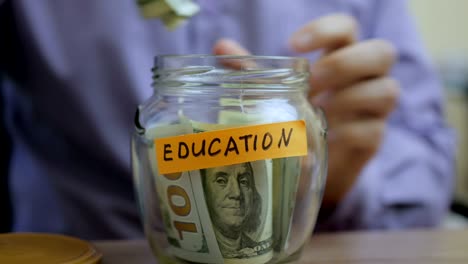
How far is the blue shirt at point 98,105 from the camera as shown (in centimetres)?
55

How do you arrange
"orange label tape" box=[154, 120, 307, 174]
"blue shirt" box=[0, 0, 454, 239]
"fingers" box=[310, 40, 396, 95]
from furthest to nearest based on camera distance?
"blue shirt" box=[0, 0, 454, 239]
"fingers" box=[310, 40, 396, 95]
"orange label tape" box=[154, 120, 307, 174]

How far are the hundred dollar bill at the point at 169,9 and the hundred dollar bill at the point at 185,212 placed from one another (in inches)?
2.7

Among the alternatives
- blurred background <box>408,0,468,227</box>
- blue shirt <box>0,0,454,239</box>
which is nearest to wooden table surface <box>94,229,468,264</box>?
blue shirt <box>0,0,454,239</box>

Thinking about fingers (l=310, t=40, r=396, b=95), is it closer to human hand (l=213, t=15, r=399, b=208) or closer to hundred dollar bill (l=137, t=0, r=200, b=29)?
human hand (l=213, t=15, r=399, b=208)

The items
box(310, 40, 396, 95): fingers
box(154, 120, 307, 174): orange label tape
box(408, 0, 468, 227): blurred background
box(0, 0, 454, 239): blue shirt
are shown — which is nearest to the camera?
box(154, 120, 307, 174): orange label tape

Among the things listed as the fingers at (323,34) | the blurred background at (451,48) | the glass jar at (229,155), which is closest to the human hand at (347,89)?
the fingers at (323,34)

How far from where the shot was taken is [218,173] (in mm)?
270

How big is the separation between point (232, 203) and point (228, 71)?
0.07 metres

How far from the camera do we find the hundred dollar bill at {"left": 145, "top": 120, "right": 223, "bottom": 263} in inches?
10.7

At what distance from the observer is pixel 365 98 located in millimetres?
473

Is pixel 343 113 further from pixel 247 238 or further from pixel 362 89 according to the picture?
pixel 247 238

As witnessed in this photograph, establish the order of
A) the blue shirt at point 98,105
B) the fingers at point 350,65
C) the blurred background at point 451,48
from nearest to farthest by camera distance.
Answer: the fingers at point 350,65, the blue shirt at point 98,105, the blurred background at point 451,48

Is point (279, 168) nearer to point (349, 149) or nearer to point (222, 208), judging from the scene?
point (222, 208)

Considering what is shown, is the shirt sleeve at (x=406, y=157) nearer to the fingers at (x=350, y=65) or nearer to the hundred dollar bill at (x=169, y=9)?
the fingers at (x=350, y=65)
